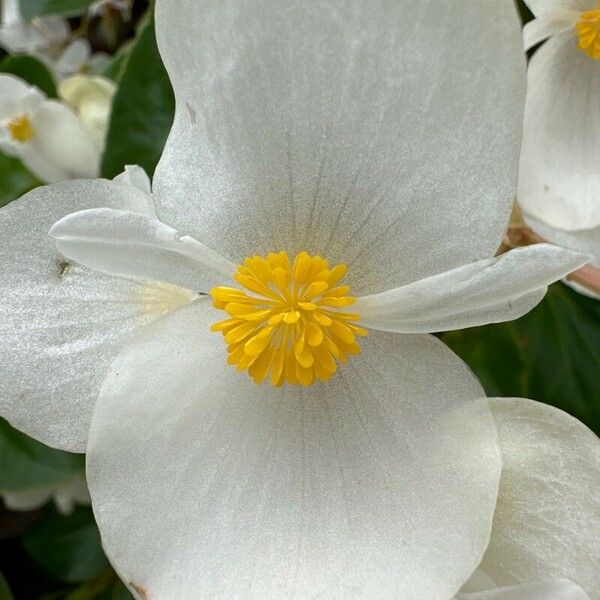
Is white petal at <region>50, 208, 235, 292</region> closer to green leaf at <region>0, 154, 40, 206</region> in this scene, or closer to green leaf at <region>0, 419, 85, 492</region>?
green leaf at <region>0, 419, 85, 492</region>

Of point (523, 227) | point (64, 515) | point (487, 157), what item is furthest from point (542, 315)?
point (64, 515)

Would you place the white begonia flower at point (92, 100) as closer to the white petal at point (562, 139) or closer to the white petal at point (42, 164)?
the white petal at point (42, 164)

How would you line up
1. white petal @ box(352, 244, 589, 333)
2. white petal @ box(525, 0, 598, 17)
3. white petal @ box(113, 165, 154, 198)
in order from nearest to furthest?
white petal @ box(352, 244, 589, 333) → white petal @ box(113, 165, 154, 198) → white petal @ box(525, 0, 598, 17)

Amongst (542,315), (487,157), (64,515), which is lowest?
(64,515)

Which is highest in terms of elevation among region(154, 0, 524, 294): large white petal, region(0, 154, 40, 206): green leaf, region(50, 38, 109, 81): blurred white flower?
region(154, 0, 524, 294): large white petal

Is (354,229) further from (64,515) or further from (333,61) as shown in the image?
(64,515)

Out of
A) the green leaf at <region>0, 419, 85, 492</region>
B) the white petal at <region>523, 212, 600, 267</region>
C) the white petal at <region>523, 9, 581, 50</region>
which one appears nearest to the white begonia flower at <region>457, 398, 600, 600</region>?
the white petal at <region>523, 212, 600, 267</region>
